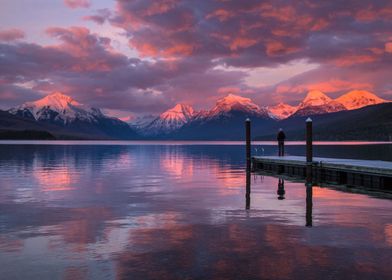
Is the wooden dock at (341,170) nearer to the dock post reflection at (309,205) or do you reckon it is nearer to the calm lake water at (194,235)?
the dock post reflection at (309,205)

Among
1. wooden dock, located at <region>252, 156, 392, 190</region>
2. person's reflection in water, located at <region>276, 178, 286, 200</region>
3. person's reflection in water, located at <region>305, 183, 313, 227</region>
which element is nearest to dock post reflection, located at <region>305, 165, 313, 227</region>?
person's reflection in water, located at <region>305, 183, 313, 227</region>

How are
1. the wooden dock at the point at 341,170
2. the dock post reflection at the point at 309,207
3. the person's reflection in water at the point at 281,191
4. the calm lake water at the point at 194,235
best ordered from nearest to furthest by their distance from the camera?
1. the calm lake water at the point at 194,235
2. the dock post reflection at the point at 309,207
3. the person's reflection in water at the point at 281,191
4. the wooden dock at the point at 341,170

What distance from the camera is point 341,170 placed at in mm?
39844

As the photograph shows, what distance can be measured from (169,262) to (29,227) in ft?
29.1

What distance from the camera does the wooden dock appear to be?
35.8 m

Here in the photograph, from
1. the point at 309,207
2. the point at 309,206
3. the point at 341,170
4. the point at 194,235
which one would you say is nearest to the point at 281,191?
the point at 341,170

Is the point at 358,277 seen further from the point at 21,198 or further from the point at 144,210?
the point at 21,198

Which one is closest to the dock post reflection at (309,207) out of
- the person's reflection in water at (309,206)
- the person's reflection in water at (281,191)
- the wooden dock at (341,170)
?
the person's reflection in water at (309,206)

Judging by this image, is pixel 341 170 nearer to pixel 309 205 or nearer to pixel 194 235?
pixel 309 205

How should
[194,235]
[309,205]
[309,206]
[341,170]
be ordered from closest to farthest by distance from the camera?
[194,235] → [309,206] → [309,205] → [341,170]

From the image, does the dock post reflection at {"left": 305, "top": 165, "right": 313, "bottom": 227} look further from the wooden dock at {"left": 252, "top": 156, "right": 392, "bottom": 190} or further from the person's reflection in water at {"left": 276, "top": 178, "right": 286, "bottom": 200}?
the person's reflection in water at {"left": 276, "top": 178, "right": 286, "bottom": 200}

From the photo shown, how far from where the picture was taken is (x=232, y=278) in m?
13.8

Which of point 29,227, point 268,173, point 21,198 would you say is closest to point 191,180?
point 268,173

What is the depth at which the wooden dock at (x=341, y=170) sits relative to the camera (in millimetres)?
35812
